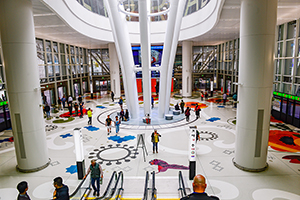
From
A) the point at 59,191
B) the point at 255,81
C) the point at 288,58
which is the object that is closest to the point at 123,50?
the point at 255,81

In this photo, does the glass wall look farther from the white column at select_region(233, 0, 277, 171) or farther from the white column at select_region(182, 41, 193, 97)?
the white column at select_region(182, 41, 193, 97)

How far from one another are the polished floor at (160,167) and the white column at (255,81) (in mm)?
936

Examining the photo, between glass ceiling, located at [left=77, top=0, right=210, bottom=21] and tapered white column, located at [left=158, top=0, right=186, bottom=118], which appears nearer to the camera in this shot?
tapered white column, located at [left=158, top=0, right=186, bottom=118]

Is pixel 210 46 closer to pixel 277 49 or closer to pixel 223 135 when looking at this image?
pixel 277 49

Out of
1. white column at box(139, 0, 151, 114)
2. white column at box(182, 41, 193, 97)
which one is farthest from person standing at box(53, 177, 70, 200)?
Answer: white column at box(182, 41, 193, 97)

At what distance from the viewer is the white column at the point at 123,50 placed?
A: 14.9 meters

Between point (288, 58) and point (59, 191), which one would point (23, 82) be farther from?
point (288, 58)

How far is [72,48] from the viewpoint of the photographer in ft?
101

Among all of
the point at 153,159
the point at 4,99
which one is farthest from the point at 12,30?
the point at 4,99

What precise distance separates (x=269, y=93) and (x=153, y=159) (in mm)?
5819

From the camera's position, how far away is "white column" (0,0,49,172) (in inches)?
340

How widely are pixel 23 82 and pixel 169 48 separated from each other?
1011 cm

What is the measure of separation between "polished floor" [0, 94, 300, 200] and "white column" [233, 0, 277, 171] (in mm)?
936

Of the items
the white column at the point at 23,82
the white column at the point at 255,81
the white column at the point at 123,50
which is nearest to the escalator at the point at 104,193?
the white column at the point at 23,82
